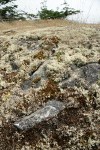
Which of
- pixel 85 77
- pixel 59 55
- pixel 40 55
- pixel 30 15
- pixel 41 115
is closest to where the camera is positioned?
pixel 41 115

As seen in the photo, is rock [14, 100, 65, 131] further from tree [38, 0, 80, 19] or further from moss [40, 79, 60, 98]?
tree [38, 0, 80, 19]

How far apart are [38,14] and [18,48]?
41.8ft

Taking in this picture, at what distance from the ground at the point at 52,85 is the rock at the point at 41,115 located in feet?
0.25

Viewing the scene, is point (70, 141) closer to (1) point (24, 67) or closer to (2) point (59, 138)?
(2) point (59, 138)

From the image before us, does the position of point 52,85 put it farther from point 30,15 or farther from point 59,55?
point 30,15

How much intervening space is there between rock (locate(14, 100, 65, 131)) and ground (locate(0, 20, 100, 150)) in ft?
0.25

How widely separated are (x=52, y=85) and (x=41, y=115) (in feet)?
3.11

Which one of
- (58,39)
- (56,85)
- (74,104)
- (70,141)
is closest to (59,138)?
(70,141)

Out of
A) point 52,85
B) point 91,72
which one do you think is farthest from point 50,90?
point 91,72

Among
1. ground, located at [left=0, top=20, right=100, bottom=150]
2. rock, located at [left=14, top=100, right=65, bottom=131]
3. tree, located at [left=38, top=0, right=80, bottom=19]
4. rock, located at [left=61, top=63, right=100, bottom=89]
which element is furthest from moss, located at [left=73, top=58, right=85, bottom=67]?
tree, located at [left=38, top=0, right=80, bottom=19]

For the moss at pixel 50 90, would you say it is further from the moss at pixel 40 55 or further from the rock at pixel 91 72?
the moss at pixel 40 55

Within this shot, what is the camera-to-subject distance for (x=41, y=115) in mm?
7051

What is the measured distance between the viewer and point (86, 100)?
292 inches

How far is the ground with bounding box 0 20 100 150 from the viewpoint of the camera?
6.79 meters
